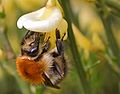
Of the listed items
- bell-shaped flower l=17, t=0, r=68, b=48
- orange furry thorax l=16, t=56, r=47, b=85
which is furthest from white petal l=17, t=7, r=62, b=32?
orange furry thorax l=16, t=56, r=47, b=85

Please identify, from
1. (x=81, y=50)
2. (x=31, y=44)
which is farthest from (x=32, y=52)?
(x=81, y=50)

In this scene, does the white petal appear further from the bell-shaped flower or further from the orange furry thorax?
the orange furry thorax

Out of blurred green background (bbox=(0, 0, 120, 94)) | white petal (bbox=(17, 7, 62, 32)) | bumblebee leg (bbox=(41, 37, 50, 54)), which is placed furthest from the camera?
blurred green background (bbox=(0, 0, 120, 94))

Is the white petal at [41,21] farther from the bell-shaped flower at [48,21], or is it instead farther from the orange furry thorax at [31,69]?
the orange furry thorax at [31,69]

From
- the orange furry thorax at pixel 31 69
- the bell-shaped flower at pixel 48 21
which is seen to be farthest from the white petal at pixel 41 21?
the orange furry thorax at pixel 31 69

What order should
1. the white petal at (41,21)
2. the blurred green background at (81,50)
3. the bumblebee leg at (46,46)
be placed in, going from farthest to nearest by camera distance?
1. the blurred green background at (81,50)
2. the bumblebee leg at (46,46)
3. the white petal at (41,21)

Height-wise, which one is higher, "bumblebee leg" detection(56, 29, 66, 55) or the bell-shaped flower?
the bell-shaped flower

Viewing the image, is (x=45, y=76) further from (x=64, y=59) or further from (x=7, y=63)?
(x=7, y=63)
